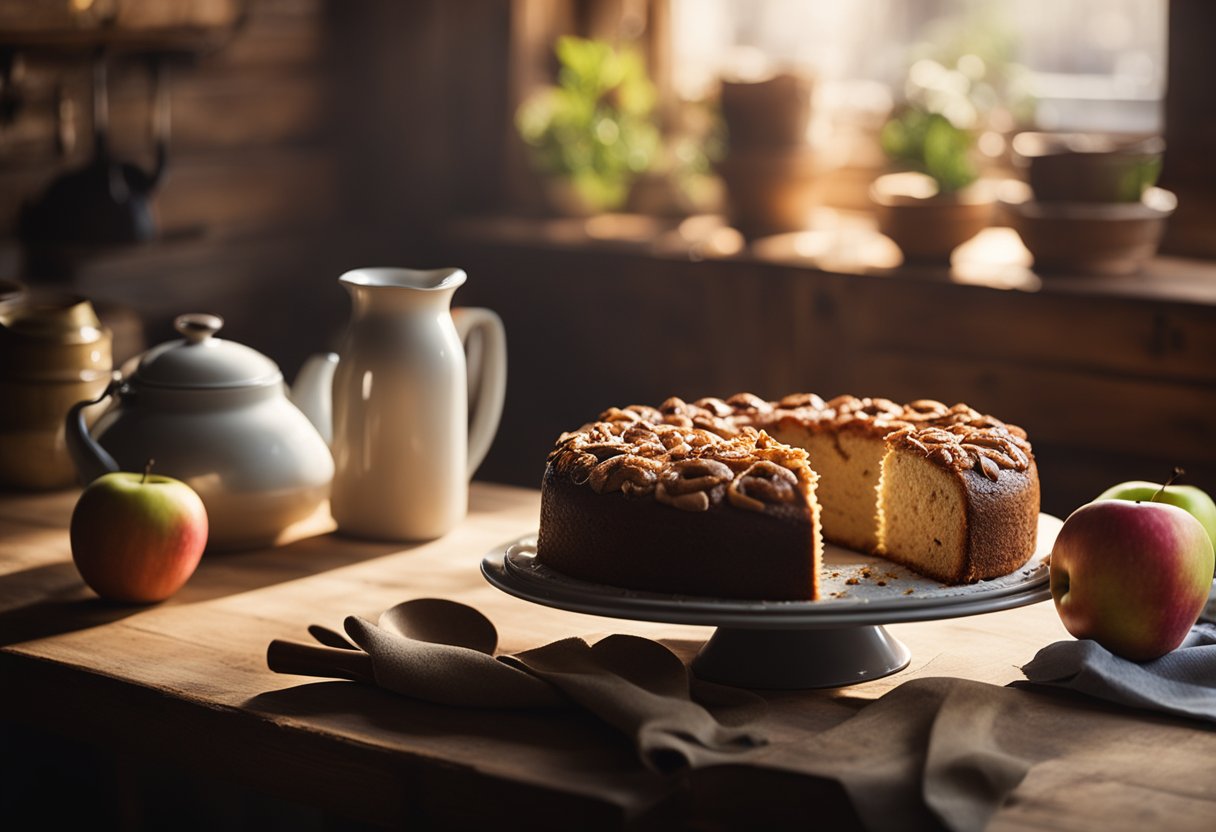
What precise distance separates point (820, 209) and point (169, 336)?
147cm

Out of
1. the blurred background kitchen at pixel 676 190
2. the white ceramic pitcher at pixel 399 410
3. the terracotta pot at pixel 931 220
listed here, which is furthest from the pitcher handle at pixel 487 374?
the terracotta pot at pixel 931 220

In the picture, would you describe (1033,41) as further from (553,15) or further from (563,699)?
(563,699)

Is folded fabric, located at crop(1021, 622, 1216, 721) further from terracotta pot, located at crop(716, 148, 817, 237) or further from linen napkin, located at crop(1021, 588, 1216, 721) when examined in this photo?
terracotta pot, located at crop(716, 148, 817, 237)

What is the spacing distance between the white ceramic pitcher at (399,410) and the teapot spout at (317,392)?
0.13 metres

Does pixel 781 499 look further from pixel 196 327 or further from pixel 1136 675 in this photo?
pixel 196 327

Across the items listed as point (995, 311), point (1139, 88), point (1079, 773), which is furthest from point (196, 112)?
point (1079, 773)

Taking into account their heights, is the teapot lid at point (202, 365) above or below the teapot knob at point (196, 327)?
below

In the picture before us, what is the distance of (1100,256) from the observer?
2.79 meters

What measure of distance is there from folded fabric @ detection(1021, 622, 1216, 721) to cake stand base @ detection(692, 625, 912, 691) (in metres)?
0.13

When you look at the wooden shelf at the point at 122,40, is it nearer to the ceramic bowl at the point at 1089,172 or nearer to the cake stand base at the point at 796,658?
the ceramic bowl at the point at 1089,172

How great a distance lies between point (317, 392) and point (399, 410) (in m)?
0.22

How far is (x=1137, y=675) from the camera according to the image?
4.27ft

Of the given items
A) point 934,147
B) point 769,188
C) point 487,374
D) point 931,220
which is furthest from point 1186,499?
point 769,188

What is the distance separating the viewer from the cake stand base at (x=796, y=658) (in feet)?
4.39
